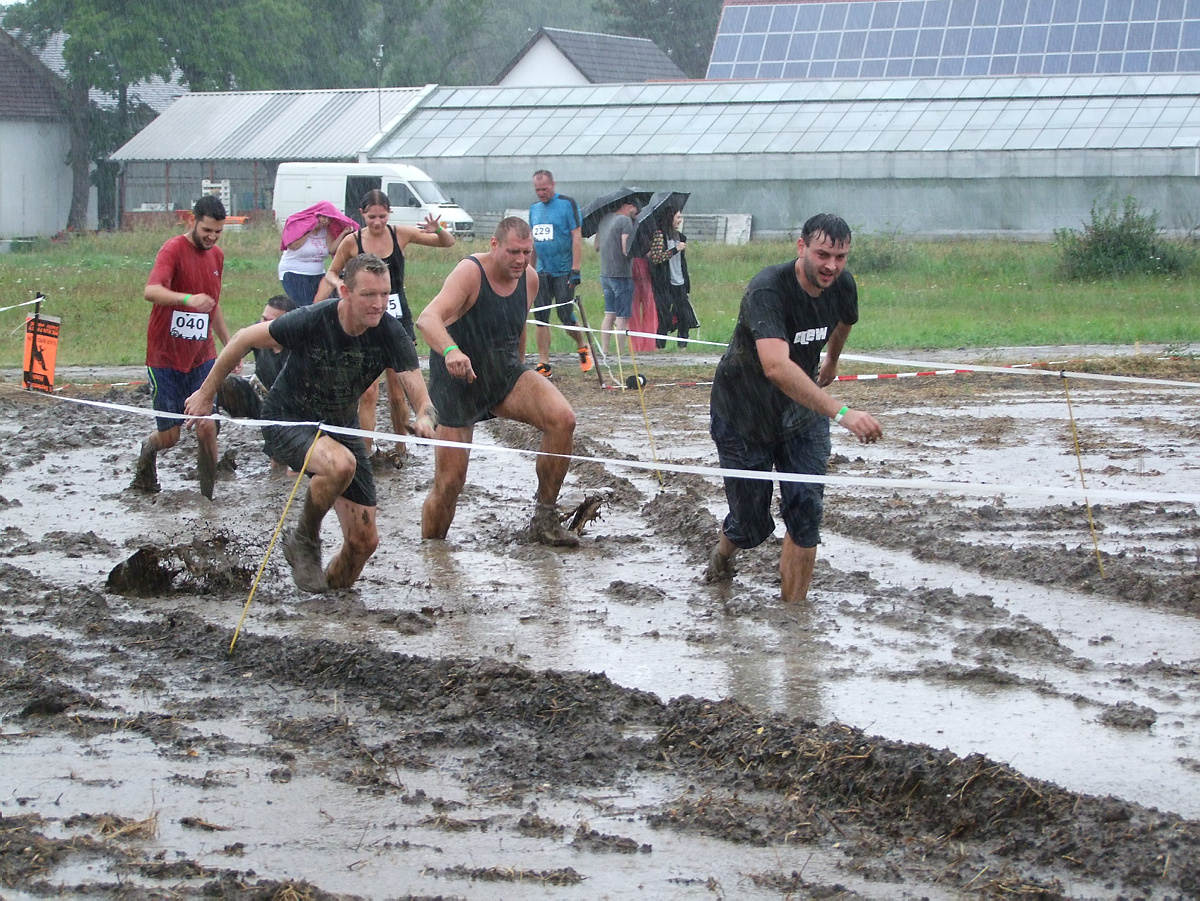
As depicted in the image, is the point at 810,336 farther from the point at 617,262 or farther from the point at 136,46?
the point at 136,46

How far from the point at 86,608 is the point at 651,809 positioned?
11.5 feet

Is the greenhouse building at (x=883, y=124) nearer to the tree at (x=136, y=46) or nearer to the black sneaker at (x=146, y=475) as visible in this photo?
the tree at (x=136, y=46)

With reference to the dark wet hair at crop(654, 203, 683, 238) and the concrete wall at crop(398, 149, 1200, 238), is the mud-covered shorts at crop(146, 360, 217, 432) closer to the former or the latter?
the dark wet hair at crop(654, 203, 683, 238)

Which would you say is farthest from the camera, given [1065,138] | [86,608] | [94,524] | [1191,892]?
[1065,138]

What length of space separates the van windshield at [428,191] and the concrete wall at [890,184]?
170cm

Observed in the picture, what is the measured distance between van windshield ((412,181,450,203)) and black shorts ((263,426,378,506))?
1190 inches

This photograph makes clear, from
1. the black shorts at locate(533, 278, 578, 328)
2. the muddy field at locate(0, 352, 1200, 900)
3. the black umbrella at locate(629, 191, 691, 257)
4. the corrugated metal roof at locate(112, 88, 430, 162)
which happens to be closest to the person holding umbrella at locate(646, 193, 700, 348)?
the black umbrella at locate(629, 191, 691, 257)

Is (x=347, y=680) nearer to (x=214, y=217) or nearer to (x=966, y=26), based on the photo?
(x=214, y=217)

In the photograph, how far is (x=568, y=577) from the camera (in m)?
7.70

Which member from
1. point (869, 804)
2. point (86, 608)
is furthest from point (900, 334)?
point (869, 804)

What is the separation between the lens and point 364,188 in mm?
36406

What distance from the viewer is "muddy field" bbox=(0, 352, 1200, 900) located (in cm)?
409

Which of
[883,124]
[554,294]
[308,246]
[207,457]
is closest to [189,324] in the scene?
[207,457]

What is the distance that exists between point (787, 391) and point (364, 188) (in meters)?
31.6
